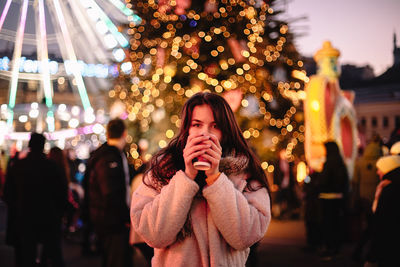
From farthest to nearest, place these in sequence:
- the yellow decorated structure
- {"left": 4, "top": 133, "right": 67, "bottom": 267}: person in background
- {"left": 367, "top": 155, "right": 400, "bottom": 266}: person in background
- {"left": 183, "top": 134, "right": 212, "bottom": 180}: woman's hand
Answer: the yellow decorated structure < {"left": 4, "top": 133, "right": 67, "bottom": 267}: person in background < {"left": 367, "top": 155, "right": 400, "bottom": 266}: person in background < {"left": 183, "top": 134, "right": 212, "bottom": 180}: woman's hand

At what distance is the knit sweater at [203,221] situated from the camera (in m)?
2.15

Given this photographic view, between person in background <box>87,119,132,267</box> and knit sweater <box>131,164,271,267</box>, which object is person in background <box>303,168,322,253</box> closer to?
person in background <box>87,119,132,267</box>

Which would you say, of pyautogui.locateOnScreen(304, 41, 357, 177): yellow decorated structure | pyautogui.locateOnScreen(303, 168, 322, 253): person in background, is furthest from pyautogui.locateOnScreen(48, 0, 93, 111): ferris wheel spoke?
pyautogui.locateOnScreen(303, 168, 322, 253): person in background

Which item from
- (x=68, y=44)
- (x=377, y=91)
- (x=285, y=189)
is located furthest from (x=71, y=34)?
(x=377, y=91)

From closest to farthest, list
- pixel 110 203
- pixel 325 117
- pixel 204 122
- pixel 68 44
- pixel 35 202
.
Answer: pixel 204 122 < pixel 110 203 < pixel 35 202 < pixel 325 117 < pixel 68 44

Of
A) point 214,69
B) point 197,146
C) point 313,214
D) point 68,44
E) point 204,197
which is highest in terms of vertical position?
point 68,44

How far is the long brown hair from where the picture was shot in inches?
93.6

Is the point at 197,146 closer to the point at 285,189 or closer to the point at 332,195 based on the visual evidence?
the point at 332,195

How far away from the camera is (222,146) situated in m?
2.43

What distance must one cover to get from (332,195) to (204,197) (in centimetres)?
667

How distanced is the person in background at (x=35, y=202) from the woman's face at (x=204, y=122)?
3602 mm

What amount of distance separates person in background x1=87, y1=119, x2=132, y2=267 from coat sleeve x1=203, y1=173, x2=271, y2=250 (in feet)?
10.3

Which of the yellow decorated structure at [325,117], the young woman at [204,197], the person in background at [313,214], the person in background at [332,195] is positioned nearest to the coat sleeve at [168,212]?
the young woman at [204,197]

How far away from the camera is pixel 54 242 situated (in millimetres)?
5680
